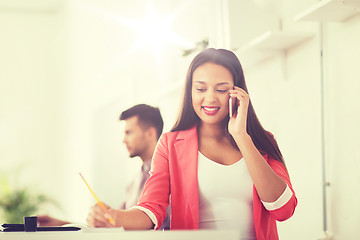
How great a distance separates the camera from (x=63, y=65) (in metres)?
4.93

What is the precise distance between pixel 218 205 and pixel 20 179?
3.84 m

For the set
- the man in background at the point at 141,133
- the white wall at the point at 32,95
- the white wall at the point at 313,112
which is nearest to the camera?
the white wall at the point at 313,112

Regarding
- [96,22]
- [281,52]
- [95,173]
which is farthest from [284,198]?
[96,22]

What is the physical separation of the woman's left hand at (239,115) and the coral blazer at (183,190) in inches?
3.9

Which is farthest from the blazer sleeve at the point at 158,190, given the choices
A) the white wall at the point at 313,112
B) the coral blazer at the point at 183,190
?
the white wall at the point at 313,112

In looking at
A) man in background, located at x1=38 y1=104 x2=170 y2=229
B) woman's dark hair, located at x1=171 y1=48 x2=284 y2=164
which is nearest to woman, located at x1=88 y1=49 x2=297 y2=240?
woman's dark hair, located at x1=171 y1=48 x2=284 y2=164

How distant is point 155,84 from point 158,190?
158cm

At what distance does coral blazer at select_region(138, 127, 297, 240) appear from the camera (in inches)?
46.7

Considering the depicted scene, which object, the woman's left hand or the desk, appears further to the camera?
the woman's left hand

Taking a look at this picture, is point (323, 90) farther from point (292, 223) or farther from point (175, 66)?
point (175, 66)

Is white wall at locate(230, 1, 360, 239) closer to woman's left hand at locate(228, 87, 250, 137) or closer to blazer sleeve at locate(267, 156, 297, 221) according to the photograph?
blazer sleeve at locate(267, 156, 297, 221)

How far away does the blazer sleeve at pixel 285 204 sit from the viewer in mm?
1176

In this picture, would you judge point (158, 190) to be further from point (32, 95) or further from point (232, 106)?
point (32, 95)

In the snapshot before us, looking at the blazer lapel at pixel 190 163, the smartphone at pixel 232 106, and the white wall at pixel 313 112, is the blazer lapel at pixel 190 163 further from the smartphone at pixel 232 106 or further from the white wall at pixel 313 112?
the white wall at pixel 313 112
